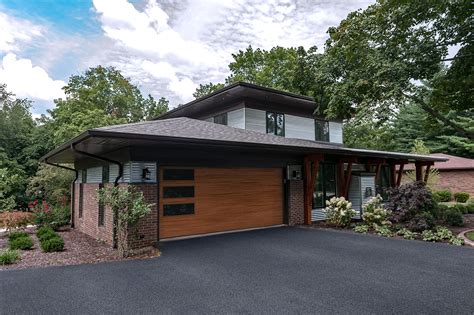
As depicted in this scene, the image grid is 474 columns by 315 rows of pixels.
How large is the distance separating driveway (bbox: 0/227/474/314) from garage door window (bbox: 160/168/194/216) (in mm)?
1199

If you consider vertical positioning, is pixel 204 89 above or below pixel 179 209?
above

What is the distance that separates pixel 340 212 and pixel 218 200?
432cm

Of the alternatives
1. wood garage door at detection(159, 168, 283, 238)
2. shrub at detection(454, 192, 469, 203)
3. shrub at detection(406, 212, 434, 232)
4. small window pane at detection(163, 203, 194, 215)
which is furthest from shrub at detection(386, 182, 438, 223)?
shrub at detection(454, 192, 469, 203)

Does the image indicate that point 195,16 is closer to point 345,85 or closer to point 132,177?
point 345,85

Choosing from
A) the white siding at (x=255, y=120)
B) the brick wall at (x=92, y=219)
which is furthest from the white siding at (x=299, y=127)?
the brick wall at (x=92, y=219)

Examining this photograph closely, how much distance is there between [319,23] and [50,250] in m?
13.1

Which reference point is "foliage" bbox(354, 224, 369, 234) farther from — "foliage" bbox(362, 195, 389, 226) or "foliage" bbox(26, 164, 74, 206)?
"foliage" bbox(26, 164, 74, 206)

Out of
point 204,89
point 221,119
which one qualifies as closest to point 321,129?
point 221,119

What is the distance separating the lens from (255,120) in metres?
13.6

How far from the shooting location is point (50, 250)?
7430mm

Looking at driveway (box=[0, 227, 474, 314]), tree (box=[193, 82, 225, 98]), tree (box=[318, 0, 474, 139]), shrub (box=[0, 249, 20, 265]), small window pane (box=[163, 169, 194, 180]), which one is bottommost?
driveway (box=[0, 227, 474, 314])

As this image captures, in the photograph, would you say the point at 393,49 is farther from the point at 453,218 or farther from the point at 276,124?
the point at 453,218

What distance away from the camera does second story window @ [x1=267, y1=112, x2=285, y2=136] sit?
14.2m

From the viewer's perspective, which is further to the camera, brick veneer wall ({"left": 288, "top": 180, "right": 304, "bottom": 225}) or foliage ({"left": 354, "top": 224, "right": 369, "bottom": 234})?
brick veneer wall ({"left": 288, "top": 180, "right": 304, "bottom": 225})
